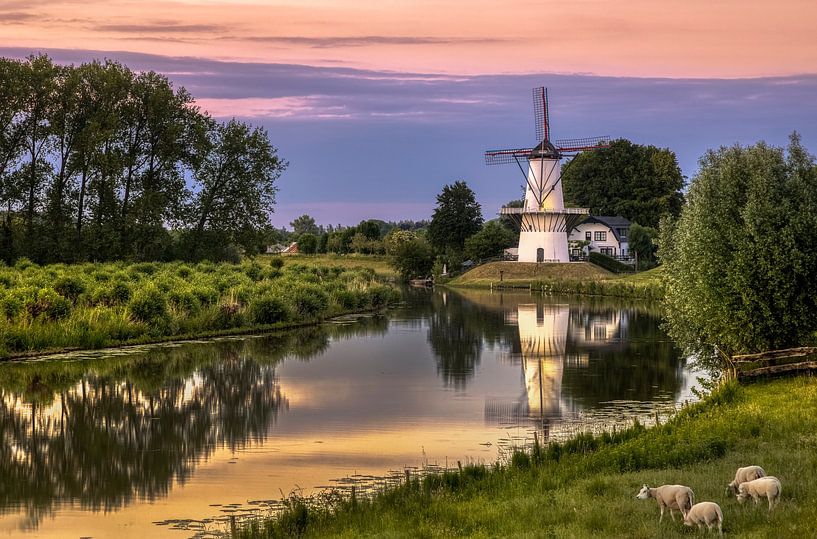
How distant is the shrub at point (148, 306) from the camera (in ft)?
123

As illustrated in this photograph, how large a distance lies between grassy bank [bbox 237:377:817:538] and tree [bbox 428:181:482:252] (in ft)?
311

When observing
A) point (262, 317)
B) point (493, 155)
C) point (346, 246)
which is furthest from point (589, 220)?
point (262, 317)

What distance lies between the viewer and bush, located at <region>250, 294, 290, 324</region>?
43.7 m

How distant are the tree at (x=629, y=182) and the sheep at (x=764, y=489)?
11306 cm

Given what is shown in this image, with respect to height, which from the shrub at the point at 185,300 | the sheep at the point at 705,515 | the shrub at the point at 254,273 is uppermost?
the shrub at the point at 254,273

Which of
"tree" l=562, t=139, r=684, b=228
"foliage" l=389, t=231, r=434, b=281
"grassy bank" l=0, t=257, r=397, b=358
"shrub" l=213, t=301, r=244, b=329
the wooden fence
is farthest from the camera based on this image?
"tree" l=562, t=139, r=684, b=228

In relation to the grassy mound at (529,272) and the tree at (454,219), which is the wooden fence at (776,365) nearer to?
the grassy mound at (529,272)

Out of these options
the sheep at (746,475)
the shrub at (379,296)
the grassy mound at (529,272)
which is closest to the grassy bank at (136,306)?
the shrub at (379,296)

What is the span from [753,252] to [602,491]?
12670 millimetres

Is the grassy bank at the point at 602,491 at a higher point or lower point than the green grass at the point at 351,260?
lower

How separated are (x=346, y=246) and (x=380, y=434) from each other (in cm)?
12060

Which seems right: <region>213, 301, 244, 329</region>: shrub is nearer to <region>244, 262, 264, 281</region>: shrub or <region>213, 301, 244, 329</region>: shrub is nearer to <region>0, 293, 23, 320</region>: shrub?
<region>0, 293, 23, 320</region>: shrub

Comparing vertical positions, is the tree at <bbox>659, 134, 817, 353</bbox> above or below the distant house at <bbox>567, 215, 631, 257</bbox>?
below

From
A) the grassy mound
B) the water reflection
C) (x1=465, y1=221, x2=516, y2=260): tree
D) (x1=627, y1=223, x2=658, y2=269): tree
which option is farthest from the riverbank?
the water reflection
